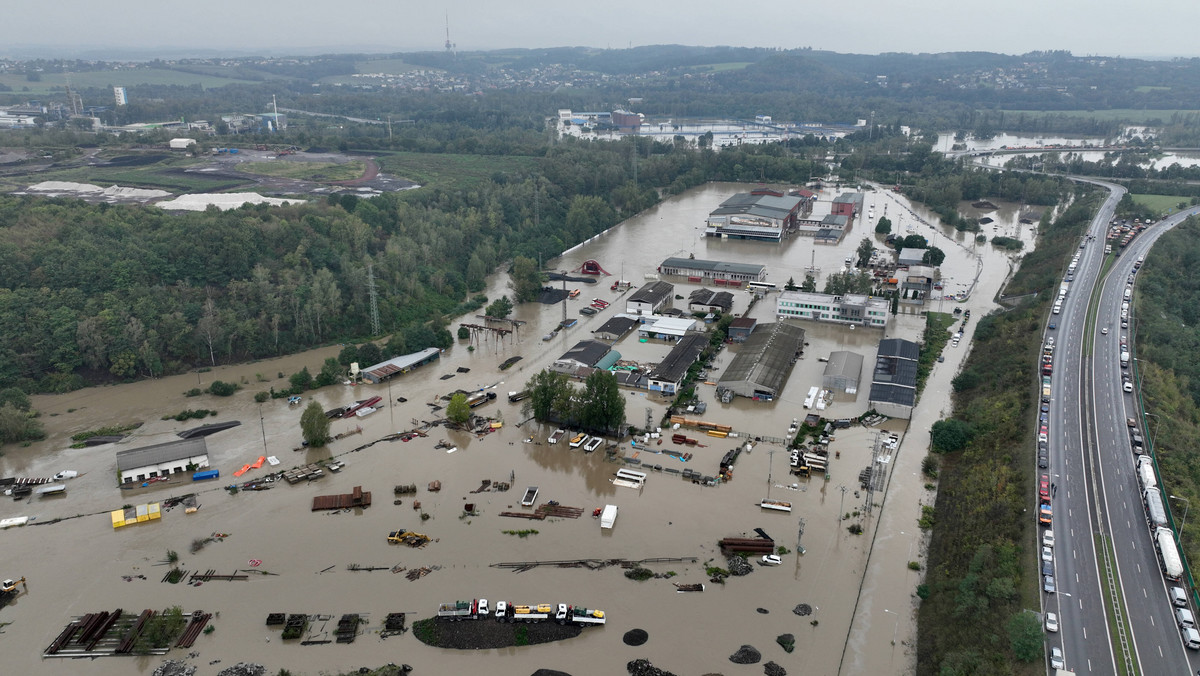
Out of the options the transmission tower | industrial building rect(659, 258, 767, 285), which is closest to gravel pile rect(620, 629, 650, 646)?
the transmission tower

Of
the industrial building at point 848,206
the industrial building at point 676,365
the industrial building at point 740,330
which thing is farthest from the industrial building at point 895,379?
the industrial building at point 848,206

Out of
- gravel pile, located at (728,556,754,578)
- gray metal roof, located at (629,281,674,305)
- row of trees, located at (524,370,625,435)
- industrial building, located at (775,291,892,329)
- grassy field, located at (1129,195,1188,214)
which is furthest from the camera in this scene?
grassy field, located at (1129,195,1188,214)

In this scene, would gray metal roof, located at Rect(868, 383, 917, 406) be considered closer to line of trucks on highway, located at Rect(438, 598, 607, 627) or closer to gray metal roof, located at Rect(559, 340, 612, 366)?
gray metal roof, located at Rect(559, 340, 612, 366)

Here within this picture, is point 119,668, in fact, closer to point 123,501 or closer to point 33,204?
point 123,501

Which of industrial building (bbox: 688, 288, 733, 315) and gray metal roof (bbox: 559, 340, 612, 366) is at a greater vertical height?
industrial building (bbox: 688, 288, 733, 315)

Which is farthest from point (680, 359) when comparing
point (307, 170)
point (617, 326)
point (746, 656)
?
point (307, 170)

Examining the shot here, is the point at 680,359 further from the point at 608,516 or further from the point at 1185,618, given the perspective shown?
the point at 1185,618
